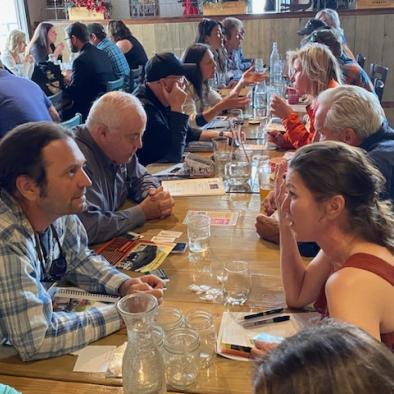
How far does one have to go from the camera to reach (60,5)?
838 cm

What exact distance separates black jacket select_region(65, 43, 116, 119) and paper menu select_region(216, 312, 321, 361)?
3.90 m

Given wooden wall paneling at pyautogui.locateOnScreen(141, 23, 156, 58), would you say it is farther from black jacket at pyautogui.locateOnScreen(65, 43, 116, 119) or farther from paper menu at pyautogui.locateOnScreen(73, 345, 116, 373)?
paper menu at pyautogui.locateOnScreen(73, 345, 116, 373)

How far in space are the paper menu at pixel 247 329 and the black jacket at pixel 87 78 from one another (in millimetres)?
3898

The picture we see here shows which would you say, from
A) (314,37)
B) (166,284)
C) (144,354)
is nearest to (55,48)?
(314,37)

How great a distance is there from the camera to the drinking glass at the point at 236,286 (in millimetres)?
1459

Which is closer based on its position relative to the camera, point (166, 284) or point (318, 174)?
point (318, 174)

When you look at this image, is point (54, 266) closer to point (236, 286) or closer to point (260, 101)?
point (236, 286)

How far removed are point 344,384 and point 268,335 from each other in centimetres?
74

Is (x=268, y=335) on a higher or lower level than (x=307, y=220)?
lower

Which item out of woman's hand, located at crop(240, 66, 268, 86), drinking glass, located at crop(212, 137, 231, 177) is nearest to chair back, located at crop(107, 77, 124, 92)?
woman's hand, located at crop(240, 66, 268, 86)

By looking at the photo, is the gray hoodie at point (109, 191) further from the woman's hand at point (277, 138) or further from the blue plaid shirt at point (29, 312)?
the woman's hand at point (277, 138)

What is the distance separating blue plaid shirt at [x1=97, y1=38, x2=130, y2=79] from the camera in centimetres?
531

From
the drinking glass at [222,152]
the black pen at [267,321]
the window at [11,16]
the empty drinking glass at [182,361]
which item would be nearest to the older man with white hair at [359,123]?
the drinking glass at [222,152]

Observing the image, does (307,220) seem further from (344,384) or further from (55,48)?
(55,48)
